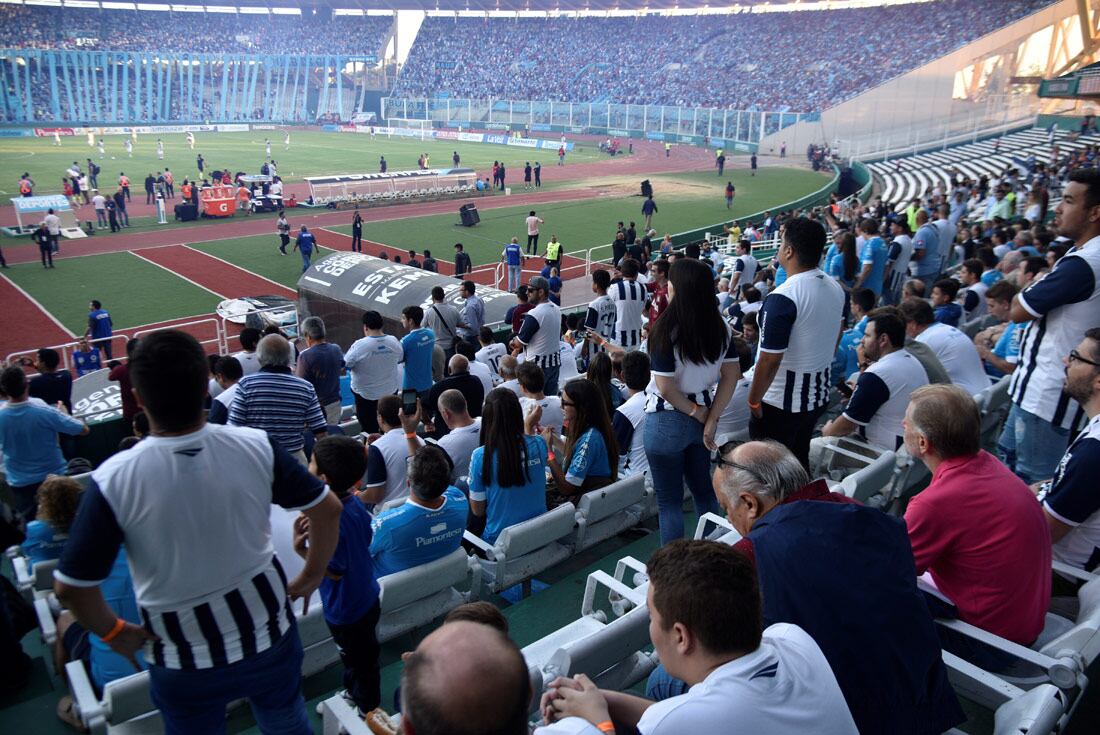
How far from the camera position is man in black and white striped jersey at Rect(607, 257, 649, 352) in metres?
9.36

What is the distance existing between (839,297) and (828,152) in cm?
4889

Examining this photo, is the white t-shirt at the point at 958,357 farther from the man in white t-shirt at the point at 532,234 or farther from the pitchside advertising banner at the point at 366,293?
the man in white t-shirt at the point at 532,234

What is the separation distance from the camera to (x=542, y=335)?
8.95m

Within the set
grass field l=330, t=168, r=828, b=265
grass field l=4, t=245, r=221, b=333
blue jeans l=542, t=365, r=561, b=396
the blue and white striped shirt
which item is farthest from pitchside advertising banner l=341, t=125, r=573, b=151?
the blue and white striped shirt

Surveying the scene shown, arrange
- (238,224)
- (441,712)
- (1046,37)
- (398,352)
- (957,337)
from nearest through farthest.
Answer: (441,712) → (957,337) → (398,352) → (238,224) → (1046,37)

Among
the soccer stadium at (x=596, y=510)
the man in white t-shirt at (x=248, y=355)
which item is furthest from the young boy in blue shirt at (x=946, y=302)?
the man in white t-shirt at (x=248, y=355)

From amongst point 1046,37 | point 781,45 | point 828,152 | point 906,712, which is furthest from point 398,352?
point 781,45

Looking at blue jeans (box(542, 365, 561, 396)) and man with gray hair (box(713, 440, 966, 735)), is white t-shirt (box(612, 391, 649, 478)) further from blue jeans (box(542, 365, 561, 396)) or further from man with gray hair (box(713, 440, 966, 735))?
blue jeans (box(542, 365, 561, 396))

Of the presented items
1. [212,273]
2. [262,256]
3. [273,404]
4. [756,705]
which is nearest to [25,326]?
[212,273]

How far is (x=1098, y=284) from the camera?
4.41 metres

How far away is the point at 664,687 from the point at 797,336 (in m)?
2.60

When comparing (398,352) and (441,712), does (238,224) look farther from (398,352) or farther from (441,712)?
(441,712)

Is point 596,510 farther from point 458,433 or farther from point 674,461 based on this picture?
point 458,433

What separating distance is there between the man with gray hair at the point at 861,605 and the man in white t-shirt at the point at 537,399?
138 inches
